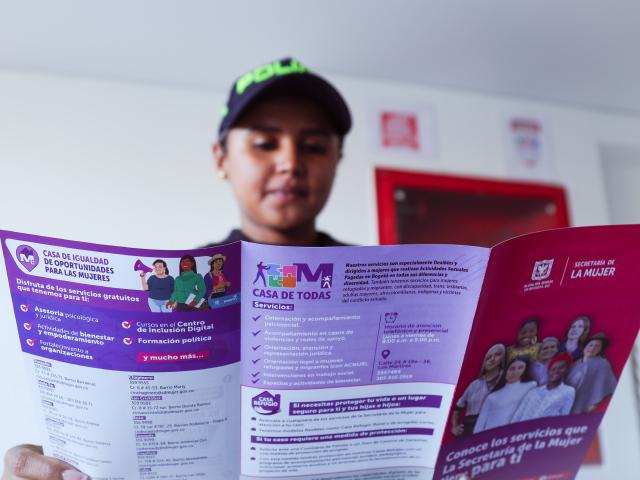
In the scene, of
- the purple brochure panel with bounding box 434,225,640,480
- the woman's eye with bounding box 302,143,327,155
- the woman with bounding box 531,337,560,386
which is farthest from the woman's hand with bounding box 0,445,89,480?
the woman's eye with bounding box 302,143,327,155

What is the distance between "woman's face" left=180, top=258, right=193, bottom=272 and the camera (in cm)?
57

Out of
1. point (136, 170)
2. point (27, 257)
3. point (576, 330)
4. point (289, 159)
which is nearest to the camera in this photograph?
point (27, 257)

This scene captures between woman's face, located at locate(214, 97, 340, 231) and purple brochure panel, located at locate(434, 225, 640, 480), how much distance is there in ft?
1.48

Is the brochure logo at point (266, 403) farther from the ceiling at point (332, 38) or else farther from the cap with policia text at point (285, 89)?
the ceiling at point (332, 38)

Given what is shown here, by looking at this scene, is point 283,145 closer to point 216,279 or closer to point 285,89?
point 285,89

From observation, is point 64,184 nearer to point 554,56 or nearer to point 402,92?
point 402,92

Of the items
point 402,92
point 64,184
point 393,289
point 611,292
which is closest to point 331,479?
point 393,289

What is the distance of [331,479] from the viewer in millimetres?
653

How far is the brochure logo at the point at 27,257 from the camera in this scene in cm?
57

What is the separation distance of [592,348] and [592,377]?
0.12ft

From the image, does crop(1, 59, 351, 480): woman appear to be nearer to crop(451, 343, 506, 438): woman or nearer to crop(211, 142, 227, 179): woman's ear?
crop(211, 142, 227, 179): woman's ear

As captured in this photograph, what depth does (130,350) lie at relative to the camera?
1.94ft

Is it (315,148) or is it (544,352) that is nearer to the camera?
(544,352)

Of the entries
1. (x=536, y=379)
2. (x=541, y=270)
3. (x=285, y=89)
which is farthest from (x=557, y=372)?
(x=285, y=89)
